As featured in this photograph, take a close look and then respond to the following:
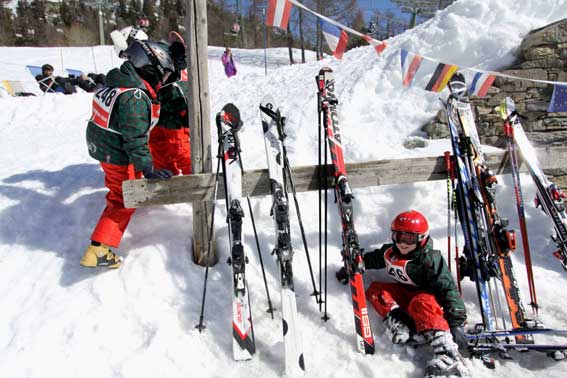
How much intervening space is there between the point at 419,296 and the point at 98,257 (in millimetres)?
2491

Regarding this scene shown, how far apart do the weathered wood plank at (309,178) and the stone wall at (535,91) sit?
208 cm

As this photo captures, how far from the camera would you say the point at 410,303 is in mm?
2877

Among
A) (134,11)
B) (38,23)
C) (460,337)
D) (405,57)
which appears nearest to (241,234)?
(460,337)

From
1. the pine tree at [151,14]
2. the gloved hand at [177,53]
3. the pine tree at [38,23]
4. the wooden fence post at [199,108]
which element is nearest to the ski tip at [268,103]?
the wooden fence post at [199,108]

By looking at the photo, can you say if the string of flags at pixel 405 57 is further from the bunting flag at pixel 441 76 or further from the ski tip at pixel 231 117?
the ski tip at pixel 231 117

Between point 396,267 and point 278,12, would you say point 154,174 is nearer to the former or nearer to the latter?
point 278,12

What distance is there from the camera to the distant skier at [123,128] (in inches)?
115

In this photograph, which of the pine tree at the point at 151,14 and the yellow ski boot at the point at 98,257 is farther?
the pine tree at the point at 151,14

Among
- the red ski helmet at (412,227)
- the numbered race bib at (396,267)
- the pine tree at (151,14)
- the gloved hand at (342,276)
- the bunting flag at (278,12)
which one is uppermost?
the pine tree at (151,14)

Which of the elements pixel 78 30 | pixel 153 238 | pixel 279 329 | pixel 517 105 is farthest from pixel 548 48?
pixel 78 30

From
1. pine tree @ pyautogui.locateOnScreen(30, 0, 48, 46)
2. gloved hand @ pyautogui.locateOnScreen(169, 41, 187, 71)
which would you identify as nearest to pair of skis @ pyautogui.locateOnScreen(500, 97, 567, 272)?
gloved hand @ pyautogui.locateOnScreen(169, 41, 187, 71)

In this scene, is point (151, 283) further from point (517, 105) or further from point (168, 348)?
point (517, 105)

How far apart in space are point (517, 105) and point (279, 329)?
513cm

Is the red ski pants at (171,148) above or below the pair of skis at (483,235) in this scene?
above
